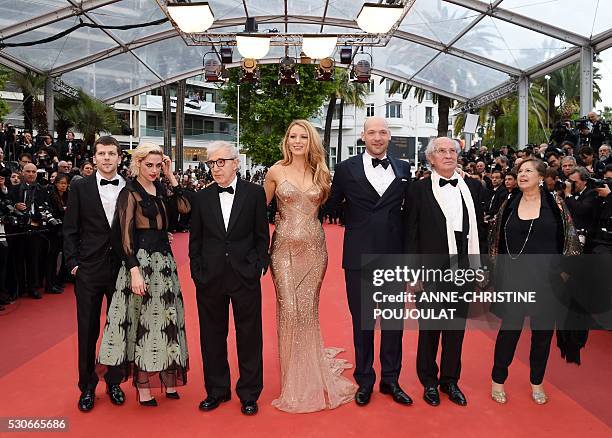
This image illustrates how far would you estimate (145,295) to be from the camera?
3535mm

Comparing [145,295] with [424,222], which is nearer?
[145,295]

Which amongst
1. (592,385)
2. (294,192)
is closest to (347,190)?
(294,192)

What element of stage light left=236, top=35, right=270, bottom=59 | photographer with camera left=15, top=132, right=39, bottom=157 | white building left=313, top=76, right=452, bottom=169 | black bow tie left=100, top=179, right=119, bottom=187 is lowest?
black bow tie left=100, top=179, right=119, bottom=187

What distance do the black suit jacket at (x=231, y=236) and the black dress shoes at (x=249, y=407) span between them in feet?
2.64

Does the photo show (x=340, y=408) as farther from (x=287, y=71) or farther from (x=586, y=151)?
(x=287, y=71)

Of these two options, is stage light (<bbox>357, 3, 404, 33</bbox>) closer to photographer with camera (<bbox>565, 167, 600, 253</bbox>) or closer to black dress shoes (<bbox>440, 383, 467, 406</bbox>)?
photographer with camera (<bbox>565, 167, 600, 253</bbox>)

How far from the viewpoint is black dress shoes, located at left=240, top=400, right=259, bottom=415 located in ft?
11.4

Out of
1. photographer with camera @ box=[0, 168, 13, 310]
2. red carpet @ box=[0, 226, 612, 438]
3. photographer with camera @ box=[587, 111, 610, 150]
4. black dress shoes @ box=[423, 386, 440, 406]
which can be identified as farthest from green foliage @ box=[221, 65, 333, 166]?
black dress shoes @ box=[423, 386, 440, 406]

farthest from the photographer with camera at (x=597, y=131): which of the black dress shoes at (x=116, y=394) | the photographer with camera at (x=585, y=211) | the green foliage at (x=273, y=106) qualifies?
the green foliage at (x=273, y=106)

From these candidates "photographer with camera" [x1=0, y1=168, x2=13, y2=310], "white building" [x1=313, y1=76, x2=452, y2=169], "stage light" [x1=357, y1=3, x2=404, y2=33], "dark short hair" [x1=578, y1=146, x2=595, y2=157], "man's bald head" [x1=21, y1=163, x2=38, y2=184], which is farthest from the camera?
"white building" [x1=313, y1=76, x2=452, y2=169]

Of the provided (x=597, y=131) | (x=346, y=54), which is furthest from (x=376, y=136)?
(x=346, y=54)

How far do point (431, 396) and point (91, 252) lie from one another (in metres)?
2.55

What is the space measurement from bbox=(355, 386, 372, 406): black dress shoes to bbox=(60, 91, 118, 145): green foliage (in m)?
13.9

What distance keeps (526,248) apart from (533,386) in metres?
1.00
